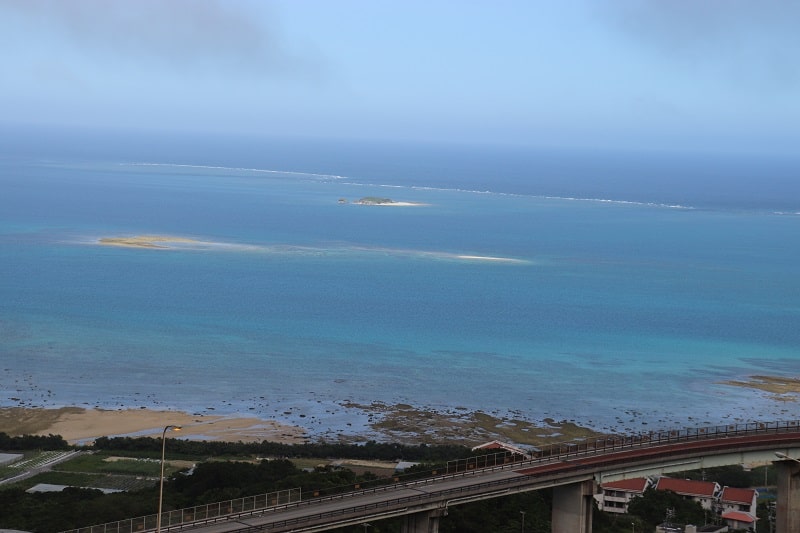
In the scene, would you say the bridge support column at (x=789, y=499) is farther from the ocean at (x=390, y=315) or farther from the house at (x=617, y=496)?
the ocean at (x=390, y=315)

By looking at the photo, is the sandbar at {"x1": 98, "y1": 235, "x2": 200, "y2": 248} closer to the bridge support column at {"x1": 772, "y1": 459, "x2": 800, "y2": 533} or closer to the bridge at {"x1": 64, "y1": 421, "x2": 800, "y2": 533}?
the bridge at {"x1": 64, "y1": 421, "x2": 800, "y2": 533}

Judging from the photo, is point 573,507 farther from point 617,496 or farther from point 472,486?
point 617,496

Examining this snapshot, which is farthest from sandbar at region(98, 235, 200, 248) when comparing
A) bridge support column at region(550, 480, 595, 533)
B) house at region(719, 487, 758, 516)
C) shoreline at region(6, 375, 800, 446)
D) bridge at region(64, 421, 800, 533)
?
bridge support column at region(550, 480, 595, 533)

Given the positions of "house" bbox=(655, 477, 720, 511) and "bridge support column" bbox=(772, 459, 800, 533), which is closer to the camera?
"bridge support column" bbox=(772, 459, 800, 533)

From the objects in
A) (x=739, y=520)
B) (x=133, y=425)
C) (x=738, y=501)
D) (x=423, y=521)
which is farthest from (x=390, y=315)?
(x=423, y=521)

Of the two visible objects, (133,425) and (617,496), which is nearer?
(617,496)

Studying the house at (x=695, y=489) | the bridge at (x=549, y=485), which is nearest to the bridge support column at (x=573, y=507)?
the bridge at (x=549, y=485)

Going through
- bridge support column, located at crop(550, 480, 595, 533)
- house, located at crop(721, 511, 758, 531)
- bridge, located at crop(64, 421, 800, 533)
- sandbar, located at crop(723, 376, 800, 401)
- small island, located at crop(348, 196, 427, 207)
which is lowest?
house, located at crop(721, 511, 758, 531)
